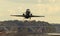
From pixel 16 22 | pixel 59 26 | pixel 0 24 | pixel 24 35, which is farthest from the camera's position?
pixel 16 22

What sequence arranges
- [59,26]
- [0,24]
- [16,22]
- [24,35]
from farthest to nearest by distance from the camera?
[16,22] < [59,26] < [0,24] < [24,35]

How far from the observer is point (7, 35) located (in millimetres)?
8906

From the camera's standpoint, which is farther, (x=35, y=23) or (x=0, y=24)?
(x=35, y=23)

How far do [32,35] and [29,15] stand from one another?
8749 millimetres

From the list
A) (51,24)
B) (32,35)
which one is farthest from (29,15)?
(32,35)

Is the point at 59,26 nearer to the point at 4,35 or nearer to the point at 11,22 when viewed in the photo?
the point at 11,22

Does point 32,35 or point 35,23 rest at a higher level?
point 32,35

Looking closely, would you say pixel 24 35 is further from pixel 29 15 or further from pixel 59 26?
pixel 29 15

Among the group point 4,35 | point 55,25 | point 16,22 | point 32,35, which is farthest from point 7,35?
point 16,22

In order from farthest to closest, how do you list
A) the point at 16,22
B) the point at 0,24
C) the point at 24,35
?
the point at 16,22 < the point at 0,24 < the point at 24,35

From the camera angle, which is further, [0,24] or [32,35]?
[0,24]

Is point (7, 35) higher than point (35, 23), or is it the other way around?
point (7, 35)

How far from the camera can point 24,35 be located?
→ 8.80 m

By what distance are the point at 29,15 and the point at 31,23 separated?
23.0 inches
